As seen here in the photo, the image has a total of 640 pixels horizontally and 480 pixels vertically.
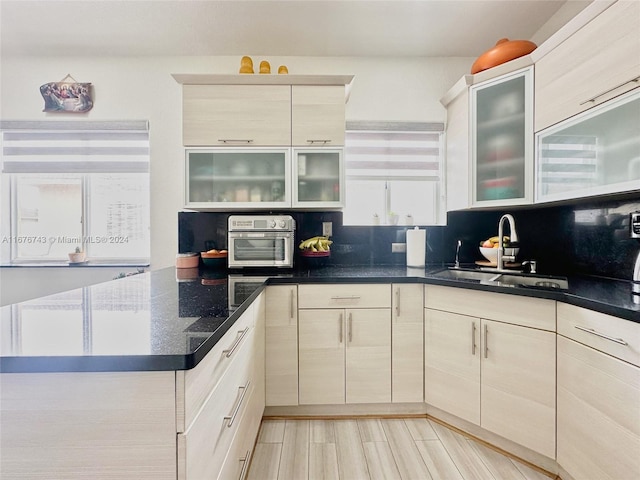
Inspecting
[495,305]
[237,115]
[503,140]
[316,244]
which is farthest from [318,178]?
[495,305]

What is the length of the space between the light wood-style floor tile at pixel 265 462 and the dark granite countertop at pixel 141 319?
0.86m

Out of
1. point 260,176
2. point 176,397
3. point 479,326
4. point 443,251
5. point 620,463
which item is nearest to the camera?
point 176,397

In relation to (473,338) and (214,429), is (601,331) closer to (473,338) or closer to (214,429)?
(473,338)

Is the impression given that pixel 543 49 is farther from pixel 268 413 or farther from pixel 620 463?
pixel 268 413

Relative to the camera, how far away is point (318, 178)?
7.56 ft

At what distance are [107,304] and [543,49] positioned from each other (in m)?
2.44

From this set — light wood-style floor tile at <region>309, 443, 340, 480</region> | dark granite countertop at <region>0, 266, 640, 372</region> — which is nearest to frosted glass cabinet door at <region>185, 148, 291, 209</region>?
dark granite countertop at <region>0, 266, 640, 372</region>

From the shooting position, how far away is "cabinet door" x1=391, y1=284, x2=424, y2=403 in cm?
195

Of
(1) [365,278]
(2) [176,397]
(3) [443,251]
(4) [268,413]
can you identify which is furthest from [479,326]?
(2) [176,397]

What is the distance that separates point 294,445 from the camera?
1.74 metres

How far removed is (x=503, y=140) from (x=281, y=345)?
191 cm

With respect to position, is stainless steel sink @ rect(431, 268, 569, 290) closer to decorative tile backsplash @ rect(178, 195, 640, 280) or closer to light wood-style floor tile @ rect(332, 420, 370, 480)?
decorative tile backsplash @ rect(178, 195, 640, 280)

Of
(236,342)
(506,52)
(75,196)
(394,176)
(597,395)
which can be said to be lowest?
(597,395)

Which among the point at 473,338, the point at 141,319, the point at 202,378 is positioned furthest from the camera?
the point at 473,338
